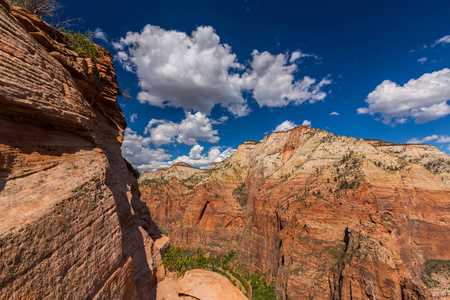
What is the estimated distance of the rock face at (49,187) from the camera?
4.48 m

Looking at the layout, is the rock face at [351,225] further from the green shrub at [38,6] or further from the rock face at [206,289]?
the green shrub at [38,6]

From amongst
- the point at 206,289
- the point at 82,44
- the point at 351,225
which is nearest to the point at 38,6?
the point at 82,44

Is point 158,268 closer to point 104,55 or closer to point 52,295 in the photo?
point 52,295

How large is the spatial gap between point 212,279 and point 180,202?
2862 inches

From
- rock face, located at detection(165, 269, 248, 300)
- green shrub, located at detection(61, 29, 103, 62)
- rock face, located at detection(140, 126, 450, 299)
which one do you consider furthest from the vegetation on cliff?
green shrub, located at detection(61, 29, 103, 62)

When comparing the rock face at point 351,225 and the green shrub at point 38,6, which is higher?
the green shrub at point 38,6

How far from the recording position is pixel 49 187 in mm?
5832

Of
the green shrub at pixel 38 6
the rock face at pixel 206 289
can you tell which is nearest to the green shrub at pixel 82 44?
the green shrub at pixel 38 6

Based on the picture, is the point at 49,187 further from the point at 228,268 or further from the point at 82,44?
the point at 228,268

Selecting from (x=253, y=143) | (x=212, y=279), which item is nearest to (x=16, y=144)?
(x=212, y=279)

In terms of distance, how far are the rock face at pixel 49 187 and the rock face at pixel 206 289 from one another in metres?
3.76

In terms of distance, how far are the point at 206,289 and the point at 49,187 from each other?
10293 mm

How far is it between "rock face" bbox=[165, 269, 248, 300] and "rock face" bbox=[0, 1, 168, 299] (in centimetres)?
376

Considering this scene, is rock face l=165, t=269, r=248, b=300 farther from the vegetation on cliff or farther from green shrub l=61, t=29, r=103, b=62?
green shrub l=61, t=29, r=103, b=62
